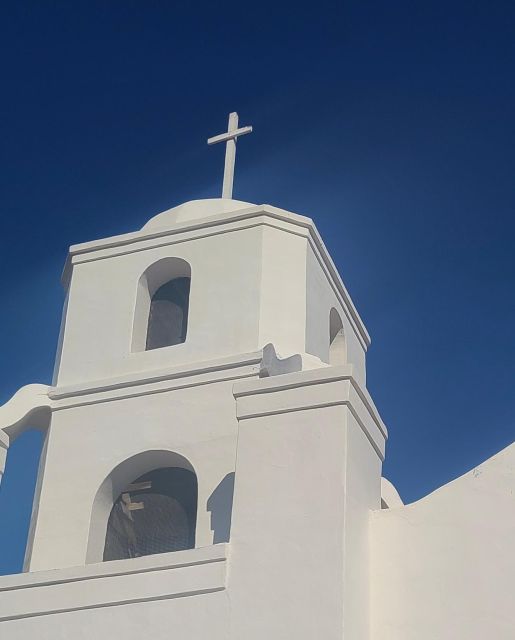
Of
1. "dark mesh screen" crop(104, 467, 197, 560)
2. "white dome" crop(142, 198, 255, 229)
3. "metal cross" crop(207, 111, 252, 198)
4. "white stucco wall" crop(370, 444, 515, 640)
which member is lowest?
"white stucco wall" crop(370, 444, 515, 640)

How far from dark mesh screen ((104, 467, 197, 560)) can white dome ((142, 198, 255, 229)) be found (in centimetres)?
298

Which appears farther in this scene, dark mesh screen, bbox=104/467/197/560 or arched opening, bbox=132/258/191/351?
arched opening, bbox=132/258/191/351

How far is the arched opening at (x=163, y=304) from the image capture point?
486 inches

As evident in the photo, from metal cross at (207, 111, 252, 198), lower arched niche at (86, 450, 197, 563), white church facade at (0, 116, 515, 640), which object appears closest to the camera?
white church facade at (0, 116, 515, 640)

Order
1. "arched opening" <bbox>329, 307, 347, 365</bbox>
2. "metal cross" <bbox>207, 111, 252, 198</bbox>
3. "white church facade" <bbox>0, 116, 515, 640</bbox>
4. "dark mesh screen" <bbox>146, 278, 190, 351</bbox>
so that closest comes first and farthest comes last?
"white church facade" <bbox>0, 116, 515, 640</bbox>
"dark mesh screen" <bbox>146, 278, 190, 351</bbox>
"arched opening" <bbox>329, 307, 347, 365</bbox>
"metal cross" <bbox>207, 111, 252, 198</bbox>

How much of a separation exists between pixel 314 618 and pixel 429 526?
42.9 inches

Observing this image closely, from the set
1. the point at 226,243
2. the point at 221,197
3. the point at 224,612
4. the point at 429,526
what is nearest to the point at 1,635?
the point at 224,612

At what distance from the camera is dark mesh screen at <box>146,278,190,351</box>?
40.5 ft

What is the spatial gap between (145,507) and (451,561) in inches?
140

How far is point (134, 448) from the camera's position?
11.1m

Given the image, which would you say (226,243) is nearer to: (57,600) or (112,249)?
(112,249)

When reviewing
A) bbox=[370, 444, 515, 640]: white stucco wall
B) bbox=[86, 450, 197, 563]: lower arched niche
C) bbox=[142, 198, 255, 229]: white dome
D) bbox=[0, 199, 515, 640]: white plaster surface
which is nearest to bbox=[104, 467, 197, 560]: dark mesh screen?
A: bbox=[86, 450, 197, 563]: lower arched niche

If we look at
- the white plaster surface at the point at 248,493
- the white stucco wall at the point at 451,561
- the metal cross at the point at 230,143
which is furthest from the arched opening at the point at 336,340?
the white stucco wall at the point at 451,561

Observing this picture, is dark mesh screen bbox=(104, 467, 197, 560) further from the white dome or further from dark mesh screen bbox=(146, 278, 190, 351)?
the white dome
